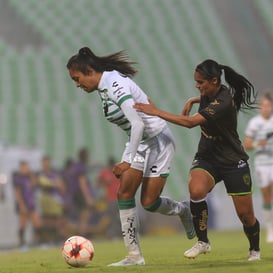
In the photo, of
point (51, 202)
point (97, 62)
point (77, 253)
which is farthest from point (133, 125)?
point (51, 202)

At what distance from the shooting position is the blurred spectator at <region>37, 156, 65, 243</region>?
18344 millimetres

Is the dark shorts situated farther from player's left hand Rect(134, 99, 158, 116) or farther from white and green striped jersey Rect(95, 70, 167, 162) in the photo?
player's left hand Rect(134, 99, 158, 116)

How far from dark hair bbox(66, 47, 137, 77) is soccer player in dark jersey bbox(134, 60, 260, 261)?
771 millimetres

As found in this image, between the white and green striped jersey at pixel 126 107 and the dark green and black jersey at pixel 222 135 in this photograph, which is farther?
the dark green and black jersey at pixel 222 135

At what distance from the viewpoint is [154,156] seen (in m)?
8.81

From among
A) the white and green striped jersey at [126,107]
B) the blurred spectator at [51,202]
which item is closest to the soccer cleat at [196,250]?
the white and green striped jersey at [126,107]

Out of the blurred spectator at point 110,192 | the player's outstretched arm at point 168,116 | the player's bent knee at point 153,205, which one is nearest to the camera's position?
the player's outstretched arm at point 168,116

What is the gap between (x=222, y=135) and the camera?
340 inches

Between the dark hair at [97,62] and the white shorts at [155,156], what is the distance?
2.31 feet

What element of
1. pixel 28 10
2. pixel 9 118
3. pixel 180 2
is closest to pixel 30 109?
pixel 9 118

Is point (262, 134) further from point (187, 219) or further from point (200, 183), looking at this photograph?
point (200, 183)

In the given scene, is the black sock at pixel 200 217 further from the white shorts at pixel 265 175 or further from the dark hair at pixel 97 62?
the white shorts at pixel 265 175

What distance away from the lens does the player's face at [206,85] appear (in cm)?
844

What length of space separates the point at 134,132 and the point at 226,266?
4.97 ft
